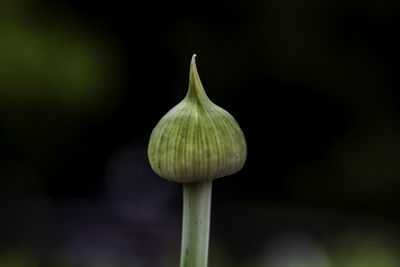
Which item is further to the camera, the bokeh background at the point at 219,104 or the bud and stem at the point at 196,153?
the bokeh background at the point at 219,104

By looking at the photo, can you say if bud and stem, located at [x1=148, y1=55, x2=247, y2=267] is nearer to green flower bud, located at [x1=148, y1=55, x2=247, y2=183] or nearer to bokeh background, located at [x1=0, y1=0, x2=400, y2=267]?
green flower bud, located at [x1=148, y1=55, x2=247, y2=183]

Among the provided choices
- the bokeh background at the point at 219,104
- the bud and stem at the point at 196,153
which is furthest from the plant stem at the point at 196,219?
the bokeh background at the point at 219,104

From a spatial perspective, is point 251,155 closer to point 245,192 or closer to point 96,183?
point 245,192

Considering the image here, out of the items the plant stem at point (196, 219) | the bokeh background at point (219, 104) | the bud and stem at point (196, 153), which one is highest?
the bokeh background at point (219, 104)

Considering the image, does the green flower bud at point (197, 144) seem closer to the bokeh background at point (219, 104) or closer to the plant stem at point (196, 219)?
the plant stem at point (196, 219)

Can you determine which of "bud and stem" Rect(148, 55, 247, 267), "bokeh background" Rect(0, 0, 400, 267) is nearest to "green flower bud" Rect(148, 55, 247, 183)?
"bud and stem" Rect(148, 55, 247, 267)

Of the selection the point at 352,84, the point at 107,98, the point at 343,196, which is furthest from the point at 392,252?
the point at 107,98

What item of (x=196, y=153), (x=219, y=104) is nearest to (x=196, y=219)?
(x=196, y=153)
